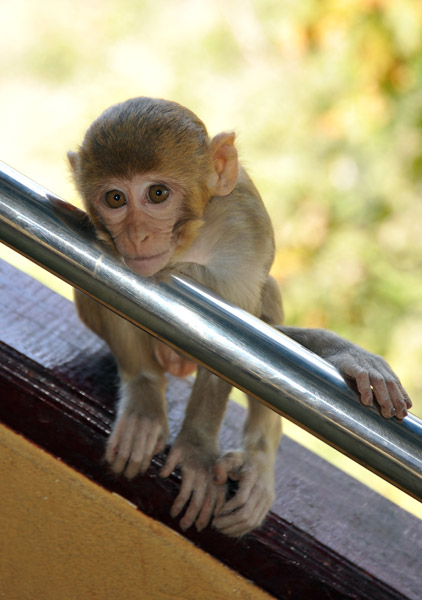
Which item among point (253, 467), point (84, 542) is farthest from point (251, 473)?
point (84, 542)

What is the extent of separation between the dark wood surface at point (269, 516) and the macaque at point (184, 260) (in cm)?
3

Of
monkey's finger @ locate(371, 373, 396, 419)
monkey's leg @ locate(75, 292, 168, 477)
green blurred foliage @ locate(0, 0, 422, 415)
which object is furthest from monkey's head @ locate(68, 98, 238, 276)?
green blurred foliage @ locate(0, 0, 422, 415)

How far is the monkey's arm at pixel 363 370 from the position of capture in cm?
89

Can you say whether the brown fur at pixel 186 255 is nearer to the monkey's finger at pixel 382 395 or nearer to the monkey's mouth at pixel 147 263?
the monkey's mouth at pixel 147 263

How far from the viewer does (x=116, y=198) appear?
1471mm

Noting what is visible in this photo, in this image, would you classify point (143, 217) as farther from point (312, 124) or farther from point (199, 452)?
point (312, 124)

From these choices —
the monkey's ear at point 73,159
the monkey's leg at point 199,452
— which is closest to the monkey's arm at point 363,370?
the monkey's leg at point 199,452

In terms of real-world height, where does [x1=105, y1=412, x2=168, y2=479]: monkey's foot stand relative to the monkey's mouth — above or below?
below

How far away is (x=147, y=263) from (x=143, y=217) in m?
0.08

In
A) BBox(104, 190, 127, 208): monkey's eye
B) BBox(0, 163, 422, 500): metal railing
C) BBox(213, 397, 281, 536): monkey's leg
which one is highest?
BBox(0, 163, 422, 500): metal railing

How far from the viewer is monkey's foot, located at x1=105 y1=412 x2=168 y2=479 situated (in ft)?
3.75

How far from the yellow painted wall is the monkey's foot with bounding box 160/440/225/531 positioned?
0.03 metres

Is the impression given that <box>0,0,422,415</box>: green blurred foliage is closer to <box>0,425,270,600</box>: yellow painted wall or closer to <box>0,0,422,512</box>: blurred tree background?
<box>0,0,422,512</box>: blurred tree background

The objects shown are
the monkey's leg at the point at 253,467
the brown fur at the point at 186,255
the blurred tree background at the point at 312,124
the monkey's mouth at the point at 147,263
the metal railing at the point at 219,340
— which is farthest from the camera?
the blurred tree background at the point at 312,124
